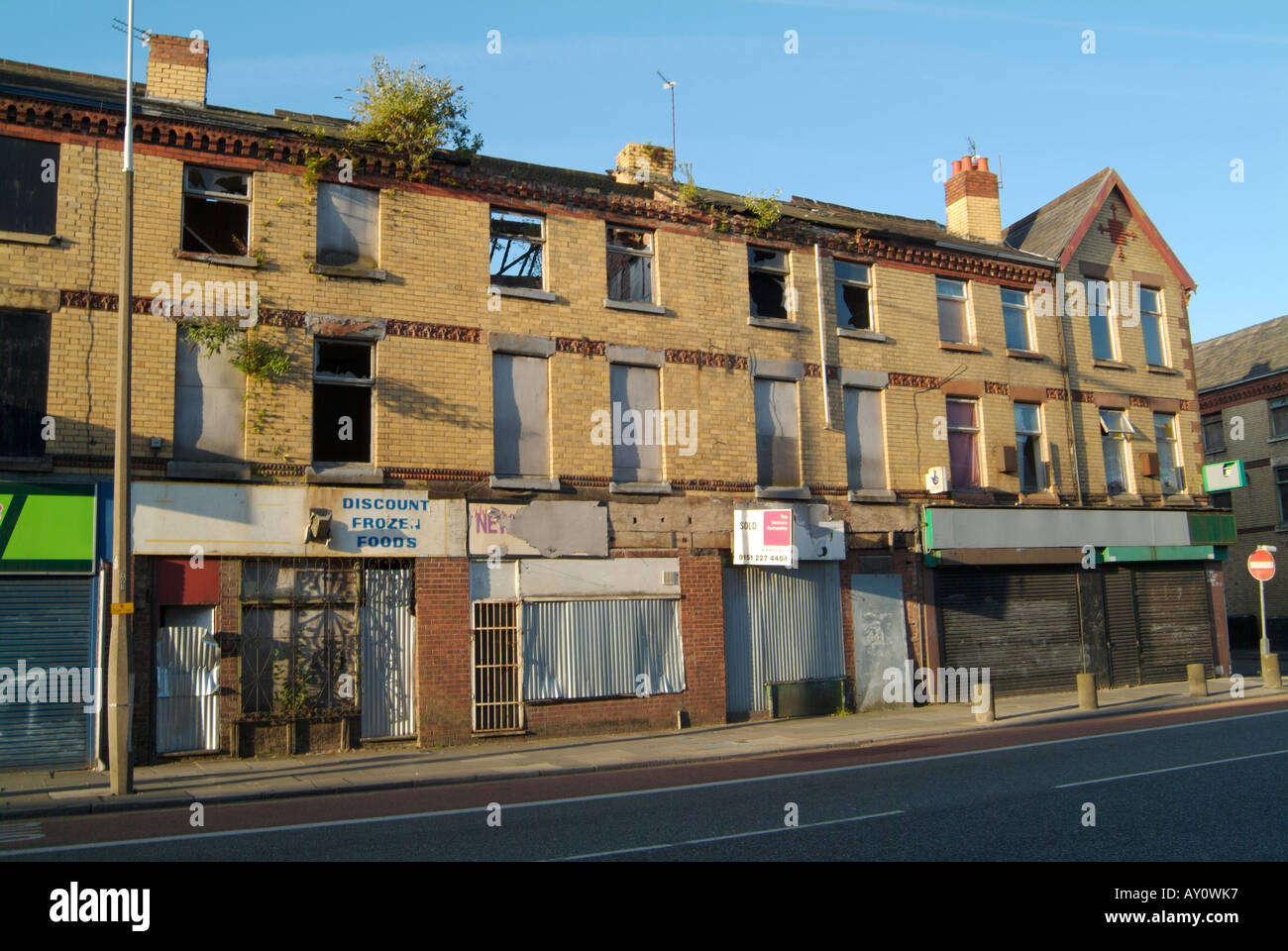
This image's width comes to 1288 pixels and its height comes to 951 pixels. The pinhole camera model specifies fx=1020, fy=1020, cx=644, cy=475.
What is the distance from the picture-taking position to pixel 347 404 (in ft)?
58.6

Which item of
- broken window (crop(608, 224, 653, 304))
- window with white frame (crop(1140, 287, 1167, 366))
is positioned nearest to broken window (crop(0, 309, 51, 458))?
broken window (crop(608, 224, 653, 304))

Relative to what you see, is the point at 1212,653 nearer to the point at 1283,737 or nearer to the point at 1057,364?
the point at 1057,364

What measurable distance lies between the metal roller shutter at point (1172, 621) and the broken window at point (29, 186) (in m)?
25.1

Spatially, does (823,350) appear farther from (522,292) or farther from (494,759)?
(494,759)

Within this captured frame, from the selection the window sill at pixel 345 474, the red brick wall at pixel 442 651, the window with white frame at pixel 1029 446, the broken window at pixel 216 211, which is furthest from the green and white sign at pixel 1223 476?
the broken window at pixel 216 211

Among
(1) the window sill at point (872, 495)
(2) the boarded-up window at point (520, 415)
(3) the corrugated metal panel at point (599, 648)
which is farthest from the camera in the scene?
(1) the window sill at point (872, 495)

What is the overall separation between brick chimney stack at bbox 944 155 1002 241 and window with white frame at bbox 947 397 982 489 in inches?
221

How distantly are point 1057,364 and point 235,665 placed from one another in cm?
2048

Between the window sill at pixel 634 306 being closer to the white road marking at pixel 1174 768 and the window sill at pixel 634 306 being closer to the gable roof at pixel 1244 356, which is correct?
the white road marking at pixel 1174 768

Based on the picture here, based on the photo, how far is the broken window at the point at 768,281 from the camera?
2252 cm

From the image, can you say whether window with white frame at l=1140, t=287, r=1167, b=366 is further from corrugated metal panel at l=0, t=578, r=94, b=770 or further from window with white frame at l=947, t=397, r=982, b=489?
corrugated metal panel at l=0, t=578, r=94, b=770

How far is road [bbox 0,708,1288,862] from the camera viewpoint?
346 inches

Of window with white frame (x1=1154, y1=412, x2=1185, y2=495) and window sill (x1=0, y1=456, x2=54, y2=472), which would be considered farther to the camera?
window with white frame (x1=1154, y1=412, x2=1185, y2=495)
